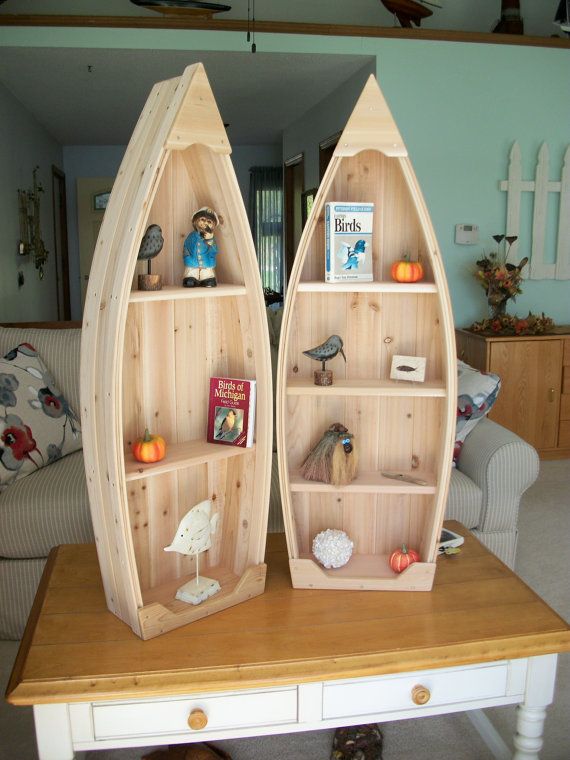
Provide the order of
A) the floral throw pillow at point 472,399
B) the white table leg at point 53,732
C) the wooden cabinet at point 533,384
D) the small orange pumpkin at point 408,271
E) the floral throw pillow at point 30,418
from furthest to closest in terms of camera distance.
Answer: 1. the wooden cabinet at point 533,384
2. the floral throw pillow at point 472,399
3. the floral throw pillow at point 30,418
4. the small orange pumpkin at point 408,271
5. the white table leg at point 53,732

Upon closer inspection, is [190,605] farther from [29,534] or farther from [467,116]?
[467,116]

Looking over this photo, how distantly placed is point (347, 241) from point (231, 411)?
48 centimetres

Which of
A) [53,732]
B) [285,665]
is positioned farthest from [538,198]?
[53,732]

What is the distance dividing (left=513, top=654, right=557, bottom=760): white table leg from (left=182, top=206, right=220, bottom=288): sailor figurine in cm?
110

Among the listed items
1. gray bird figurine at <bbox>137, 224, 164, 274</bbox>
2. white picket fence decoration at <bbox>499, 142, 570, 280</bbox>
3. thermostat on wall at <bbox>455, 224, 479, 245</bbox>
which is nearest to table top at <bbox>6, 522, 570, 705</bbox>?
gray bird figurine at <bbox>137, 224, 164, 274</bbox>

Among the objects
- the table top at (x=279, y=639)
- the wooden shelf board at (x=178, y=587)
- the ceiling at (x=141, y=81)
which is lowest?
the table top at (x=279, y=639)

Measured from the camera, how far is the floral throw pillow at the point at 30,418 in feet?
8.63

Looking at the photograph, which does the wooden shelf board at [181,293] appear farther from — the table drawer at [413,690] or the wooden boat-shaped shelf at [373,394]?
the table drawer at [413,690]

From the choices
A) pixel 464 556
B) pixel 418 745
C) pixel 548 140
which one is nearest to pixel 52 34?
pixel 548 140

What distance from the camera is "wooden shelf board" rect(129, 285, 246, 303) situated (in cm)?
150

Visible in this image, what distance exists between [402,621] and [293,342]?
71 centimetres

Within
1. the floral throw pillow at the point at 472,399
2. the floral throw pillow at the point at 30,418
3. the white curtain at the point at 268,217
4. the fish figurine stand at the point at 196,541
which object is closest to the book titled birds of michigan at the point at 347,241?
the fish figurine stand at the point at 196,541

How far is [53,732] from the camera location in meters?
1.43

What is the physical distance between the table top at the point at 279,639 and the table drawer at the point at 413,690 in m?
0.06
